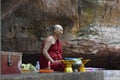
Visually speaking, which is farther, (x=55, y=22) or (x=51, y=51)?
(x=55, y=22)

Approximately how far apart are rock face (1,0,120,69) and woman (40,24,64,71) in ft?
8.40

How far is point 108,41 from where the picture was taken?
27.4ft

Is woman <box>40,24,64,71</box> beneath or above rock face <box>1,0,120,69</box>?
beneath

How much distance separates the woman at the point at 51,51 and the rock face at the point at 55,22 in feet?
A: 8.40

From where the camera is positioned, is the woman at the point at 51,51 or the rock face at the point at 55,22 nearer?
the woman at the point at 51,51

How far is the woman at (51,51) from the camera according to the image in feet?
17.1

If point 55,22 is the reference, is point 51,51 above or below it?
below

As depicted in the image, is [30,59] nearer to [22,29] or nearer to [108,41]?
[22,29]

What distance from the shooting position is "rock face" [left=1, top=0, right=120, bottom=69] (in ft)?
26.6

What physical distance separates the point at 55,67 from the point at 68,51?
3.17m

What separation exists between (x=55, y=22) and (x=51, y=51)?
2799 millimetres

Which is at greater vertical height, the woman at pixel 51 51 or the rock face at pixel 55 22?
the rock face at pixel 55 22

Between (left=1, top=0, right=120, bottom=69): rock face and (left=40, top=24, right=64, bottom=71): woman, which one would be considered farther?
(left=1, top=0, right=120, bottom=69): rock face

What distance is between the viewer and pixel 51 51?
18.2 feet
